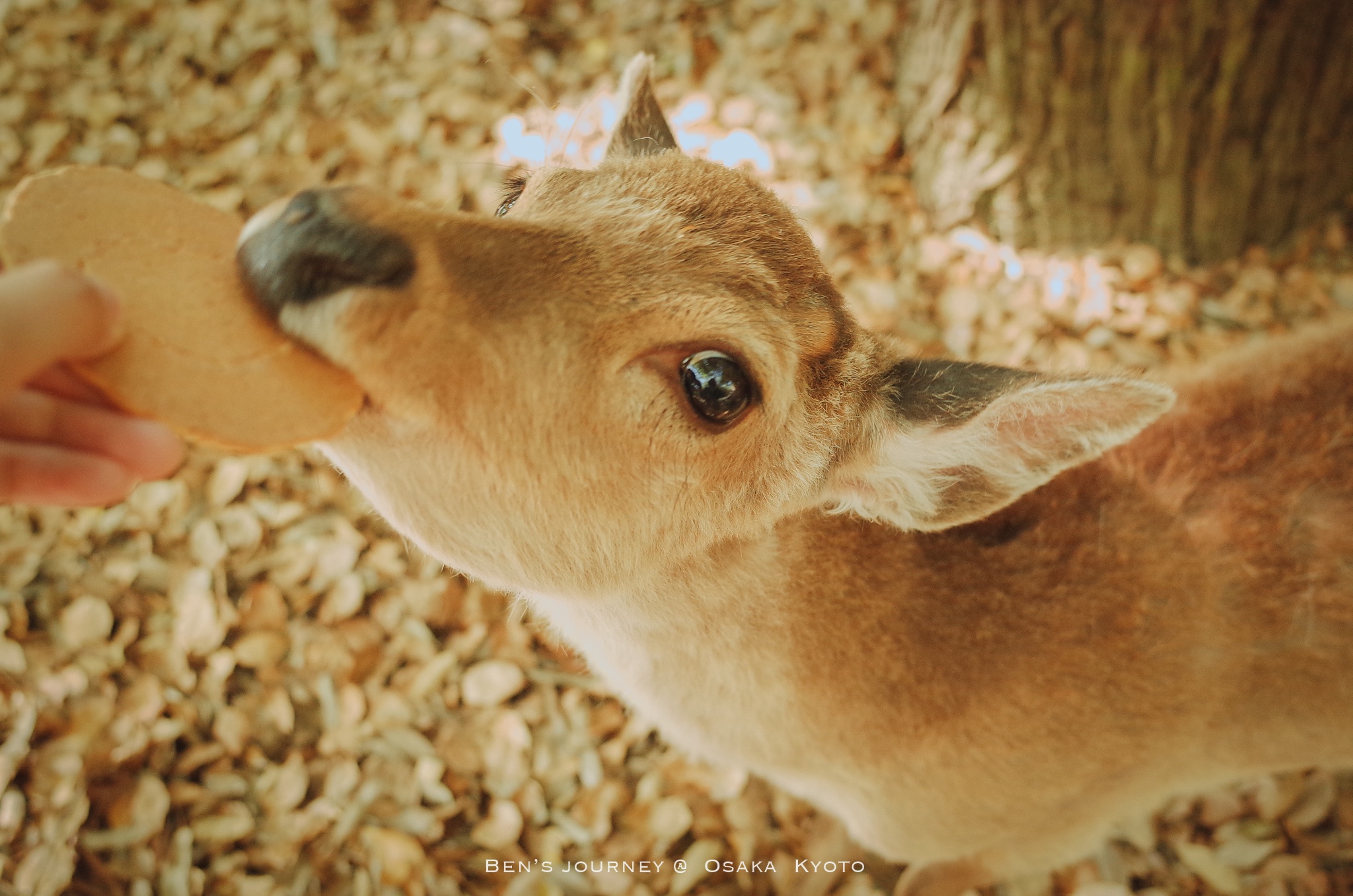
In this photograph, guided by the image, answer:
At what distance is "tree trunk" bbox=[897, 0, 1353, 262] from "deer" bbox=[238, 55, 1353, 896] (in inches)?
56.5

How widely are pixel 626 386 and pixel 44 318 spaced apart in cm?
91

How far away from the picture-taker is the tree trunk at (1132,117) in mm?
3410

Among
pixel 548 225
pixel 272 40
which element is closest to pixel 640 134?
pixel 548 225

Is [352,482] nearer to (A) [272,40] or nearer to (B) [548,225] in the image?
(B) [548,225]

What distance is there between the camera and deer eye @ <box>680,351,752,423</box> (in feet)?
5.51

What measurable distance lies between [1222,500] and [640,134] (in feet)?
6.41

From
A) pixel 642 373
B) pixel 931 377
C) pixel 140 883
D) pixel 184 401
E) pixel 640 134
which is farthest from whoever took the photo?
pixel 140 883

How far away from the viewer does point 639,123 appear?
2479 mm

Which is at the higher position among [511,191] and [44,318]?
[44,318]

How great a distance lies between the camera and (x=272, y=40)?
187 inches

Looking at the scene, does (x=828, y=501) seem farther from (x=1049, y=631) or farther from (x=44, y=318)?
(x=44, y=318)

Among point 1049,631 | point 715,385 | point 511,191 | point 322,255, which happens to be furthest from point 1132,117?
point 322,255

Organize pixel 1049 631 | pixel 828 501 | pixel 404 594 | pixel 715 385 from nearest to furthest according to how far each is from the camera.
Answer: pixel 715 385 < pixel 828 501 < pixel 1049 631 < pixel 404 594

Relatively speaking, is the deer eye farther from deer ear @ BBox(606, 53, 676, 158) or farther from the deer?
deer ear @ BBox(606, 53, 676, 158)
